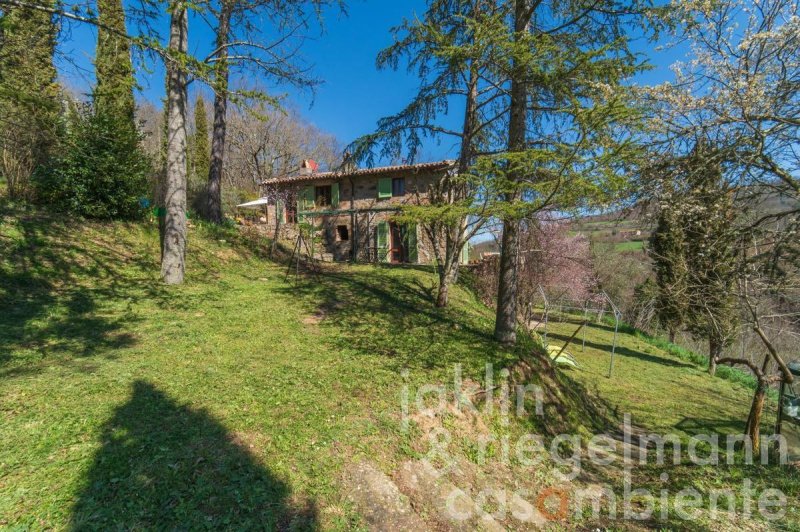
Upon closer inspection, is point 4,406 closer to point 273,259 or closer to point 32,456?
point 32,456

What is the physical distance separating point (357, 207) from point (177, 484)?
619 inches

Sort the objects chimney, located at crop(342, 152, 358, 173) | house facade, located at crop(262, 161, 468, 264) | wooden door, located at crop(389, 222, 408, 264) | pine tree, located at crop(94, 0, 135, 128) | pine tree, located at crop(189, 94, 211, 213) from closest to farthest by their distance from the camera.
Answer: pine tree, located at crop(94, 0, 135, 128) → chimney, located at crop(342, 152, 358, 173) → house facade, located at crop(262, 161, 468, 264) → wooden door, located at crop(389, 222, 408, 264) → pine tree, located at crop(189, 94, 211, 213)

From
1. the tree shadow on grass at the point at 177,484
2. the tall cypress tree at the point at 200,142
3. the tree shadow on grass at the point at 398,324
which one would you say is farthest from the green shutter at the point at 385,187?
the tree shadow on grass at the point at 177,484

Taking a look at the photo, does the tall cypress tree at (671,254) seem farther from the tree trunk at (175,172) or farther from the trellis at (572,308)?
the tree trunk at (175,172)

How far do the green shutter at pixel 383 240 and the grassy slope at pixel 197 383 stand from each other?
26.5ft

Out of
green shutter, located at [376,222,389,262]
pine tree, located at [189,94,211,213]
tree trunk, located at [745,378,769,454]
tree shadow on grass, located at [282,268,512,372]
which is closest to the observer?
tree trunk, located at [745,378,769,454]

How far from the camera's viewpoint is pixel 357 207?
17.4 metres

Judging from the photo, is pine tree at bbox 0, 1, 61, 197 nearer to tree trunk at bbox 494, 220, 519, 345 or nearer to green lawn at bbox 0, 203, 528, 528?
green lawn at bbox 0, 203, 528, 528

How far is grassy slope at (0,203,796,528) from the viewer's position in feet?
7.56

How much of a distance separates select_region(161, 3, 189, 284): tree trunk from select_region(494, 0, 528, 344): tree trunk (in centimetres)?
632

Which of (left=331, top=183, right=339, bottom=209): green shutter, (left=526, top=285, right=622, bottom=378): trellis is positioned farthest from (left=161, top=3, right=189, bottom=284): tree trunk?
(left=331, top=183, right=339, bottom=209): green shutter

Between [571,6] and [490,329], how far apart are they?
533 centimetres

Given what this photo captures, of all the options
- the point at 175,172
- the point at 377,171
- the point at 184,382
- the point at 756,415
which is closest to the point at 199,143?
the point at 377,171

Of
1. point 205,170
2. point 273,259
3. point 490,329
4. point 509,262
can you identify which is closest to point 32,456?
point 509,262
